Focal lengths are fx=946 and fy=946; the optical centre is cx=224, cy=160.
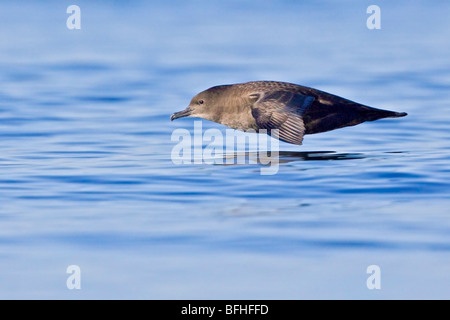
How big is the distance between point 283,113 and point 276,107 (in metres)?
0.15

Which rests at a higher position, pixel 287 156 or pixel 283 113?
pixel 283 113

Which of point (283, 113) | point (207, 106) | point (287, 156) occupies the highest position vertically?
point (207, 106)

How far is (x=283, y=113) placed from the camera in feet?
30.0

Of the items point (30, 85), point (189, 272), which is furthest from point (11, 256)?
point (30, 85)

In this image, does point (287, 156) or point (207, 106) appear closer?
point (287, 156)

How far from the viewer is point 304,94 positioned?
32.1 ft

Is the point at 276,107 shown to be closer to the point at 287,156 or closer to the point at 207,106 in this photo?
the point at 287,156

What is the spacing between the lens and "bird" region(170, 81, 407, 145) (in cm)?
934

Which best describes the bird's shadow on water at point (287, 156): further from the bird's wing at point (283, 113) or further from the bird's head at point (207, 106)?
the bird's head at point (207, 106)

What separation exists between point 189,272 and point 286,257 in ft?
2.17

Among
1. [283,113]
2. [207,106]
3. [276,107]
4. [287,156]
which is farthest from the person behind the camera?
[207,106]

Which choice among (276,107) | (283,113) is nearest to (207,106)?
(276,107)

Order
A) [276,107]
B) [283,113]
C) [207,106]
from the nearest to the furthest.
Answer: [283,113], [276,107], [207,106]

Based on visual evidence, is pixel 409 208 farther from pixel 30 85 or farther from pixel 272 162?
pixel 30 85
